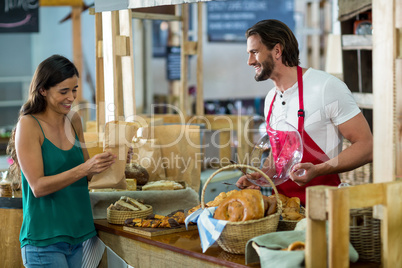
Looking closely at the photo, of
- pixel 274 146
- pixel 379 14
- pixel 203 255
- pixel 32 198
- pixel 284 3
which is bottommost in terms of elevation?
pixel 203 255

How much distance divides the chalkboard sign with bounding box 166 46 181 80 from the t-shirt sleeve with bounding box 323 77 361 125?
16.8 feet

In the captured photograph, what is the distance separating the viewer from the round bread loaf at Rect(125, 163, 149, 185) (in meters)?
3.39

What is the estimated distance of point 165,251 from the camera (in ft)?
8.07

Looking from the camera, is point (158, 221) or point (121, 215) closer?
point (158, 221)

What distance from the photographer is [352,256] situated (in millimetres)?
2039

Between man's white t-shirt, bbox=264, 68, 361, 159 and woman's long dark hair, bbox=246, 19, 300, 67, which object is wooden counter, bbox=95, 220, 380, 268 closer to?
man's white t-shirt, bbox=264, 68, 361, 159

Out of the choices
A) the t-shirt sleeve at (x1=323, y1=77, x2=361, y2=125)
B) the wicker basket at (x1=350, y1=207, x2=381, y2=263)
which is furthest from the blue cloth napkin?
the t-shirt sleeve at (x1=323, y1=77, x2=361, y2=125)

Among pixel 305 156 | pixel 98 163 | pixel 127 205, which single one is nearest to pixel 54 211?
pixel 98 163

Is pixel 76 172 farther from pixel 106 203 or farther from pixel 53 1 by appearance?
pixel 53 1

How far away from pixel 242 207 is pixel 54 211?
0.89m

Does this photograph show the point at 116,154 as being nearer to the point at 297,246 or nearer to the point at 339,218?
the point at 297,246

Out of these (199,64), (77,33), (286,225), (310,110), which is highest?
(77,33)

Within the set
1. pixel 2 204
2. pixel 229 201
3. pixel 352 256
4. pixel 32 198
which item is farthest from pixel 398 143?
pixel 2 204

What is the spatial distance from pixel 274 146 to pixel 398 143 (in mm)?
824
